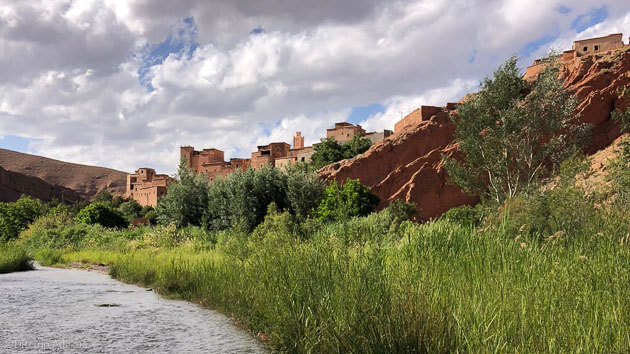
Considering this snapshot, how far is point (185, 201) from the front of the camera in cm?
2586

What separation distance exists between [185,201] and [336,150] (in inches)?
1134

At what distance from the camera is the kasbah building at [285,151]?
4259 centimetres

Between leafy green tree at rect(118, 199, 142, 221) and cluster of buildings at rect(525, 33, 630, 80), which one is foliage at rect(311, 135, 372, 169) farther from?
leafy green tree at rect(118, 199, 142, 221)

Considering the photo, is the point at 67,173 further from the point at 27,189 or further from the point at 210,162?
the point at 210,162

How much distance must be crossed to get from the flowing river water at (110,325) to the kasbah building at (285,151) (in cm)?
2654

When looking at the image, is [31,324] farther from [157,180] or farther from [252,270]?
[157,180]

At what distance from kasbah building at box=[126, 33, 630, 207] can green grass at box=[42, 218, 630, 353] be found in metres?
31.3

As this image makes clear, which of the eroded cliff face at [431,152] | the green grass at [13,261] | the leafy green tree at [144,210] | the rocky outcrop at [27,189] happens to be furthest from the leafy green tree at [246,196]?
the rocky outcrop at [27,189]

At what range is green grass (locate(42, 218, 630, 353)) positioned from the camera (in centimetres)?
328

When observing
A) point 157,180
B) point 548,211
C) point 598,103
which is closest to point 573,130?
point 598,103

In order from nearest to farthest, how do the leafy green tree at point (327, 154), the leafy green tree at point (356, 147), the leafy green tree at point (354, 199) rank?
the leafy green tree at point (354, 199), the leafy green tree at point (327, 154), the leafy green tree at point (356, 147)

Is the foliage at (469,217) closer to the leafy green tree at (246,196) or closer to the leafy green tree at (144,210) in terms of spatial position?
the leafy green tree at (246,196)

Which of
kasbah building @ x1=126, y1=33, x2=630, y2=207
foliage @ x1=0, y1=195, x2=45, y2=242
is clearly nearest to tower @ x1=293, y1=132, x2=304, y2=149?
kasbah building @ x1=126, y1=33, x2=630, y2=207

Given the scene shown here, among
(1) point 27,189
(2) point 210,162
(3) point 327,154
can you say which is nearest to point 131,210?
(2) point 210,162
